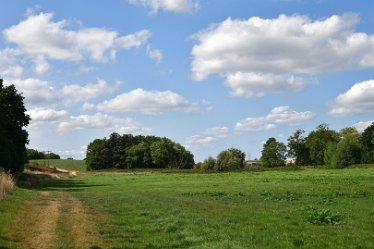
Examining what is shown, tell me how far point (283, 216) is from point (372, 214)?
3.97 m

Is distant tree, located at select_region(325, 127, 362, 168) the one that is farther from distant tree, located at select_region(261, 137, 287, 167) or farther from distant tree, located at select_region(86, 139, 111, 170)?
distant tree, located at select_region(86, 139, 111, 170)

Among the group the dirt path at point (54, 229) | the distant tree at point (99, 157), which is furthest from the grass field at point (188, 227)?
the distant tree at point (99, 157)

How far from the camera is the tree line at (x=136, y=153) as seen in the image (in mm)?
176375

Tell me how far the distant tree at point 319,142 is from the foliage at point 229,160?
24735mm

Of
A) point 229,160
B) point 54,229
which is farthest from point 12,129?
point 229,160

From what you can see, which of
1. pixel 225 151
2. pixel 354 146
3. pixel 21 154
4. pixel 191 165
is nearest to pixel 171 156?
pixel 191 165

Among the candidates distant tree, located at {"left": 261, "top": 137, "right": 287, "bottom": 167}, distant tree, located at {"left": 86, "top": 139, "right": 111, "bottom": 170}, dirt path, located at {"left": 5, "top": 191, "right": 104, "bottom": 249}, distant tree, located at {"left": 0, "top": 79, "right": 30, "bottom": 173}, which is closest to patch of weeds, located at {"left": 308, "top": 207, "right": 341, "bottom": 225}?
dirt path, located at {"left": 5, "top": 191, "right": 104, "bottom": 249}

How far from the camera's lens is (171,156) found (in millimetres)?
178125

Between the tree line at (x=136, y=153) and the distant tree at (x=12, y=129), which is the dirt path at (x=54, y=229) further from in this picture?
the tree line at (x=136, y=153)

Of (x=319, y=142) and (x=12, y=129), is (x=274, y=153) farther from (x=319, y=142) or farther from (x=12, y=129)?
(x=12, y=129)

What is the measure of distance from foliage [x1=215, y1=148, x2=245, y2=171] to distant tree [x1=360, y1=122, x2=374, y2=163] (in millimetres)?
36090

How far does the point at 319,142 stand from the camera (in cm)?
15988

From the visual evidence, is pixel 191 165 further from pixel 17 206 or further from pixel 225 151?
pixel 17 206

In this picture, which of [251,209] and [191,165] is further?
[191,165]
